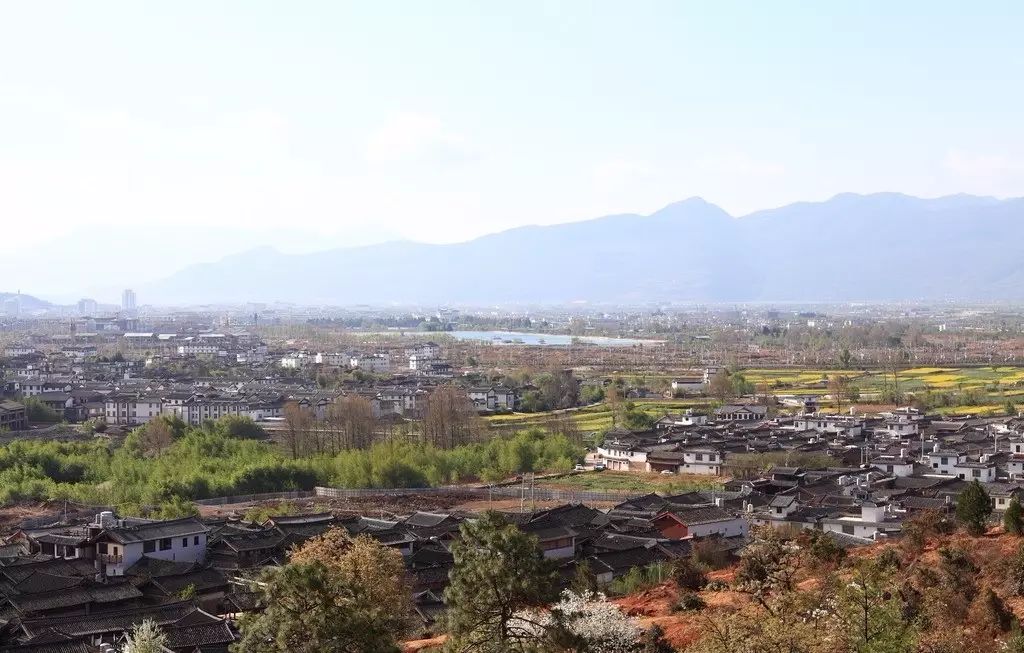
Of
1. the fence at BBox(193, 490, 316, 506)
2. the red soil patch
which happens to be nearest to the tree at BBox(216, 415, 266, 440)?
the fence at BBox(193, 490, 316, 506)

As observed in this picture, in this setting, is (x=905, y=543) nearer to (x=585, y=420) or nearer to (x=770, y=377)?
(x=585, y=420)

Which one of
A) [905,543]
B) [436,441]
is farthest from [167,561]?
[436,441]

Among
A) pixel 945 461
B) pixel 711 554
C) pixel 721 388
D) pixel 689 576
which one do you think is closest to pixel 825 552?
pixel 689 576

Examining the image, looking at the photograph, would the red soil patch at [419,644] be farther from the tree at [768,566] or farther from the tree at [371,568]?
the tree at [768,566]

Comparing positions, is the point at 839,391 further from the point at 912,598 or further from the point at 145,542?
the point at 912,598

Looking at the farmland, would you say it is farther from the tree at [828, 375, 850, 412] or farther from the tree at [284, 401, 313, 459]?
the tree at [284, 401, 313, 459]
